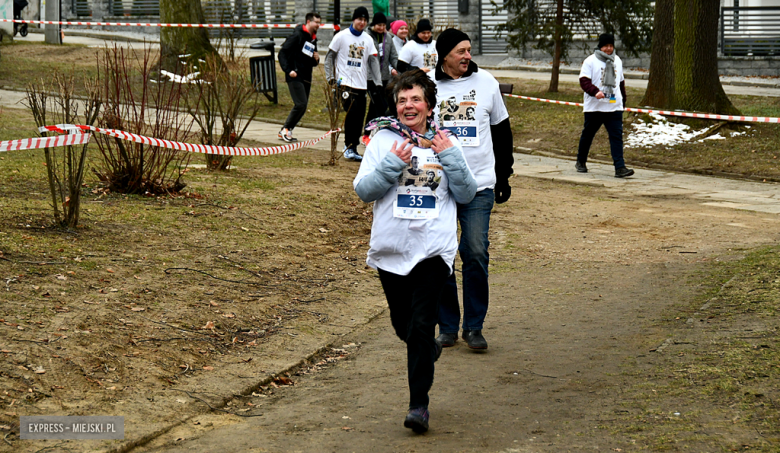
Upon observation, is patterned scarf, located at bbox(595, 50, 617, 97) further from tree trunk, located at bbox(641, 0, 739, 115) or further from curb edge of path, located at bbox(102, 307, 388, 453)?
curb edge of path, located at bbox(102, 307, 388, 453)

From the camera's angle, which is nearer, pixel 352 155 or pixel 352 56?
pixel 352 56

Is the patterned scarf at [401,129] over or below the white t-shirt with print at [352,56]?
below

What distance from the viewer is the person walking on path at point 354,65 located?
41.8 feet

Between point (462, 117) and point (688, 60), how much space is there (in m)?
11.2

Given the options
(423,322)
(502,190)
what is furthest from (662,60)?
(423,322)

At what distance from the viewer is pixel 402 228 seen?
14.4 feet

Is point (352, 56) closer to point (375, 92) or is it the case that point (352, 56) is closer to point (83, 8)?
point (375, 92)

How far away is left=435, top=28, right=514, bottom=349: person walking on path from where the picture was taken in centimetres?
555

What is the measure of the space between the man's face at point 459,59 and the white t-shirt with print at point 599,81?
7.95 meters

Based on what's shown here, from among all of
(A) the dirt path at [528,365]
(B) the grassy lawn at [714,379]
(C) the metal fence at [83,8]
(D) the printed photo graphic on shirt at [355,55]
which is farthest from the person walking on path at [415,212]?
(C) the metal fence at [83,8]

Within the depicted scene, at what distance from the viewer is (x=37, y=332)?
5156mm

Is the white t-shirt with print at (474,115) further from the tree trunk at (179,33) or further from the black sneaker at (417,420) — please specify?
the tree trunk at (179,33)

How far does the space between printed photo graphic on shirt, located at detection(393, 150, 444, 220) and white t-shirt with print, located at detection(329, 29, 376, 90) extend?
845 centimetres

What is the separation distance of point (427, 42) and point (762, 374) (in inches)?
335
